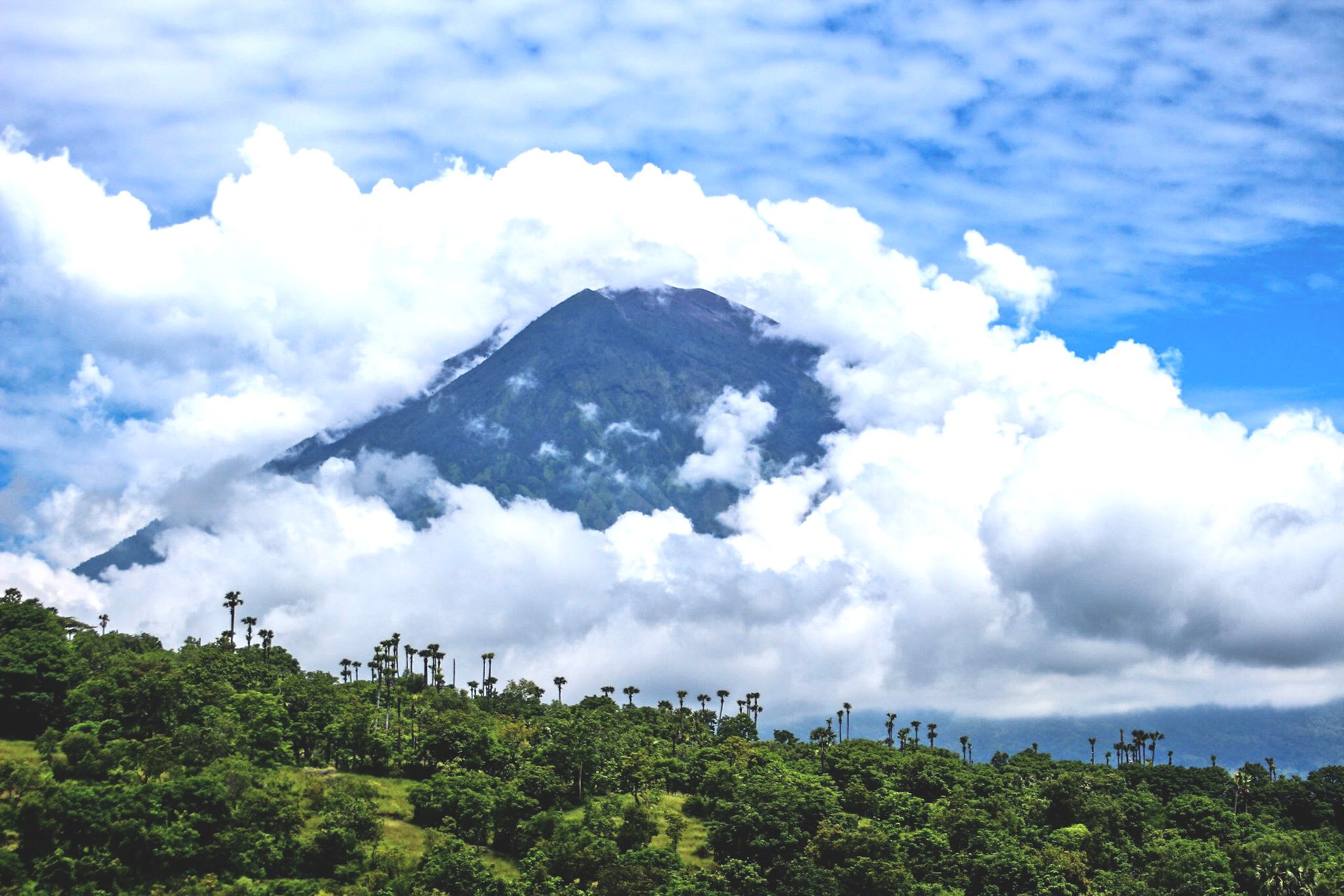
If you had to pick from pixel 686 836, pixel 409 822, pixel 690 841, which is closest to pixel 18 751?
pixel 409 822

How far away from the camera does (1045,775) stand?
486 feet

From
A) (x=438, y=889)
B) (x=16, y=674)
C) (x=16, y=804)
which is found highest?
(x=16, y=674)

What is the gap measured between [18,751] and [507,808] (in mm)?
44253

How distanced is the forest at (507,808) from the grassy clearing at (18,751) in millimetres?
392

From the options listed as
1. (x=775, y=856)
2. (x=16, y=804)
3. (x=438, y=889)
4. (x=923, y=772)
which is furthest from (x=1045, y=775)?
(x=16, y=804)

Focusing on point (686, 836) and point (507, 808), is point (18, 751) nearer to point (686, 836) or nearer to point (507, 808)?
point (507, 808)

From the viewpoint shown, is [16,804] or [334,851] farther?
[334,851]

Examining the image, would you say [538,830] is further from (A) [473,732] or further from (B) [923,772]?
(B) [923,772]

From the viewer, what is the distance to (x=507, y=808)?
10462 centimetres

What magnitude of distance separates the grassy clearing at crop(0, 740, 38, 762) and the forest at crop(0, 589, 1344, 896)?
0.39 m

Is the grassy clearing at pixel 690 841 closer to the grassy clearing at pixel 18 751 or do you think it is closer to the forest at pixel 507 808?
the forest at pixel 507 808

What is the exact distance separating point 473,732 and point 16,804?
150ft

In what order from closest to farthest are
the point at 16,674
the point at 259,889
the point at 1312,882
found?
the point at 259,889 < the point at 1312,882 < the point at 16,674

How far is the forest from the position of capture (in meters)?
87.1
